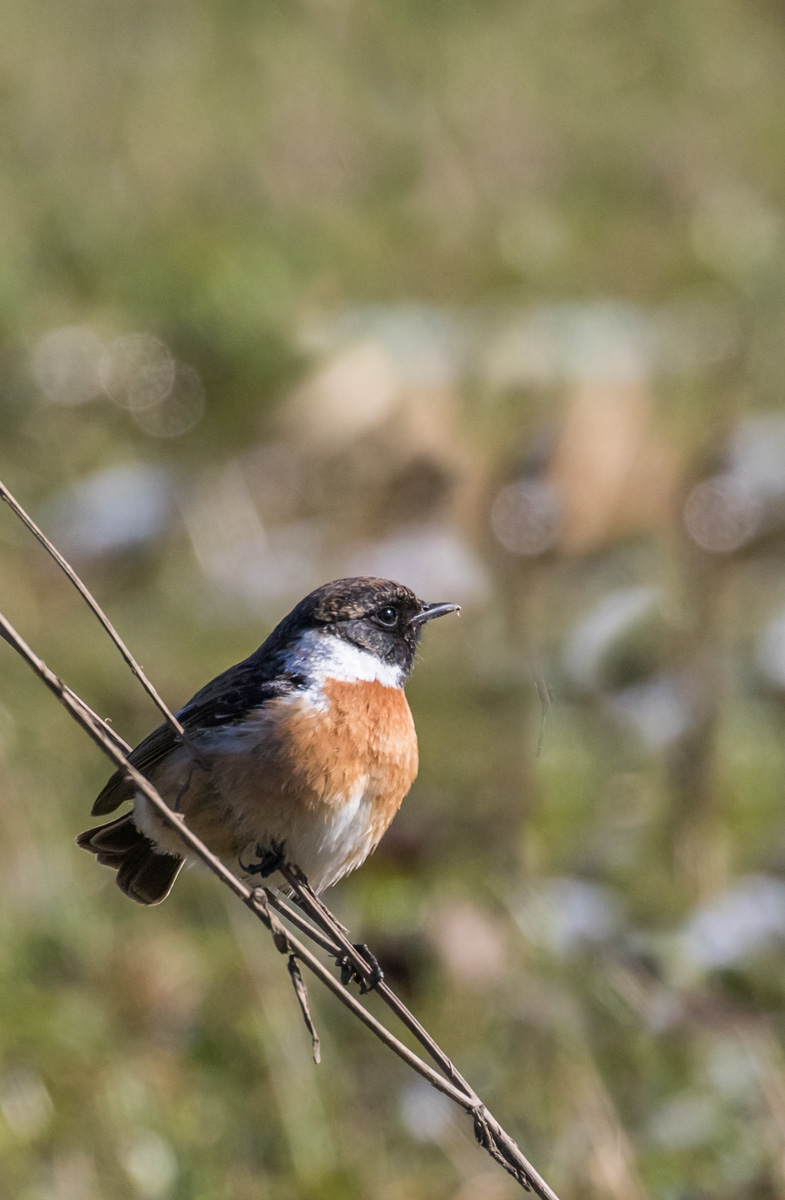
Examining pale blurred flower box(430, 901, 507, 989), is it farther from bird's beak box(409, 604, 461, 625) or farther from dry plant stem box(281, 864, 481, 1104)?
dry plant stem box(281, 864, 481, 1104)

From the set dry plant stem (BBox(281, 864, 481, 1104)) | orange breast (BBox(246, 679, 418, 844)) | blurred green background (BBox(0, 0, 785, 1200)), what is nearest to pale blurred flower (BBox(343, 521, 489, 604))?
blurred green background (BBox(0, 0, 785, 1200))

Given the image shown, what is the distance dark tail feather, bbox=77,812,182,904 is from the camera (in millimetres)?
3602

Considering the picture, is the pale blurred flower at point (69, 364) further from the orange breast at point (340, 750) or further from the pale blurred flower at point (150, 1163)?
the orange breast at point (340, 750)

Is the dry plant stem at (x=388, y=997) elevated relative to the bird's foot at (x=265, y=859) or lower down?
elevated

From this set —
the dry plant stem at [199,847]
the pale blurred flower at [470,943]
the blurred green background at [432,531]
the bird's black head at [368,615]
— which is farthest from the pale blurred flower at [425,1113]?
the dry plant stem at [199,847]

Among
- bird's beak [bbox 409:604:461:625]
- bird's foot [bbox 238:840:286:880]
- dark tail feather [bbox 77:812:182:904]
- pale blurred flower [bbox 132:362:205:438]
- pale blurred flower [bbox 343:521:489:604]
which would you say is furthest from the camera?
pale blurred flower [bbox 132:362:205:438]

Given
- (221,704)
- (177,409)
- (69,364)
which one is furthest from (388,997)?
(69,364)

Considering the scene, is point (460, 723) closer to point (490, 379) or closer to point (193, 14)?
point (490, 379)

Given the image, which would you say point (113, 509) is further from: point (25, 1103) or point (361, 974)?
point (361, 974)

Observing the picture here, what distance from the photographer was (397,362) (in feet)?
28.5

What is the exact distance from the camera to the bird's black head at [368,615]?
3604mm

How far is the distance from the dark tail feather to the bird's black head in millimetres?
613

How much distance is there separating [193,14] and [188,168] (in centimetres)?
202

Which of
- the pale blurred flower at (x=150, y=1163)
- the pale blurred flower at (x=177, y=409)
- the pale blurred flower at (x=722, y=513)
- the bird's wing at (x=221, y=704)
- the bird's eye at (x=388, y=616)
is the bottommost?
the pale blurred flower at (x=722, y=513)
